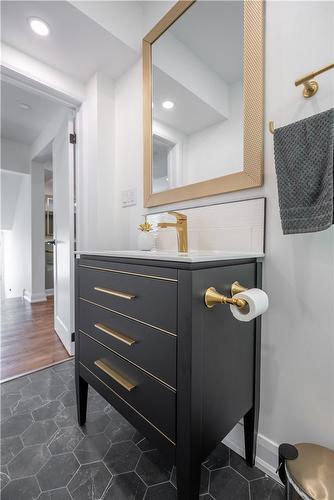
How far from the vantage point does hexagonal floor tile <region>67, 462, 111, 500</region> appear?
2.84 ft

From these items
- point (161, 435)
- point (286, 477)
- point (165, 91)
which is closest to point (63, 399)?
point (161, 435)

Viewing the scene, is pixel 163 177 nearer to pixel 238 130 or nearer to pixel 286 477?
pixel 238 130

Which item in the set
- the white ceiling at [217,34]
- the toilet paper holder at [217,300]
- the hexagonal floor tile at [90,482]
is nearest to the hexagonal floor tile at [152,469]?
the hexagonal floor tile at [90,482]

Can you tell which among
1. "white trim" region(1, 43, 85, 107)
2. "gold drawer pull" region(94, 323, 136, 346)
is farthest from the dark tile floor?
"white trim" region(1, 43, 85, 107)

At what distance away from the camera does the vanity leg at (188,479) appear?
2.13ft

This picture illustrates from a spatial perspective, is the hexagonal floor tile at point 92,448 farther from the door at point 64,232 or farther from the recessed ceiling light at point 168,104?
the recessed ceiling light at point 168,104

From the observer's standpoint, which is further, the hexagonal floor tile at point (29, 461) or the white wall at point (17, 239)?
the white wall at point (17, 239)

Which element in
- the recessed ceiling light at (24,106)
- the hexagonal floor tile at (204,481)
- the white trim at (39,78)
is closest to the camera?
the hexagonal floor tile at (204,481)

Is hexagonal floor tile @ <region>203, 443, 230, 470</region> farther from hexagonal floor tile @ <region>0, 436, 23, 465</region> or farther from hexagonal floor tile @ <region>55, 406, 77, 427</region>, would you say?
hexagonal floor tile @ <region>0, 436, 23, 465</region>

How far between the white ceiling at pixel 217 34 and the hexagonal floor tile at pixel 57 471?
5.96ft

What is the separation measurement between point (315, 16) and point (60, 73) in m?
1.66

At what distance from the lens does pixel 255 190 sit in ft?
3.27

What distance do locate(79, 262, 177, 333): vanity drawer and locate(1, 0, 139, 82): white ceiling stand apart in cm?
143

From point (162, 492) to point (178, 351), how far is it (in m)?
0.66
